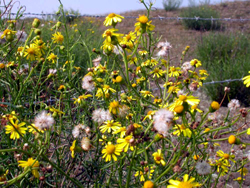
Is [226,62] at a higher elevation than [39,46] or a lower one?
lower

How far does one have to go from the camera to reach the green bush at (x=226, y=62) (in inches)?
159

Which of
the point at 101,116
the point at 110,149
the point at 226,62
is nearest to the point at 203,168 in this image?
the point at 110,149

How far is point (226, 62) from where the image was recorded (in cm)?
507

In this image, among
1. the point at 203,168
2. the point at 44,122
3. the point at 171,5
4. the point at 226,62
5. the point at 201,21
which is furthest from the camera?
the point at 171,5


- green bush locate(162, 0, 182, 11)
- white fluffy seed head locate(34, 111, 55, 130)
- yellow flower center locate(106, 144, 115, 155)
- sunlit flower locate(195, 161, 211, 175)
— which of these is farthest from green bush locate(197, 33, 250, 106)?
green bush locate(162, 0, 182, 11)

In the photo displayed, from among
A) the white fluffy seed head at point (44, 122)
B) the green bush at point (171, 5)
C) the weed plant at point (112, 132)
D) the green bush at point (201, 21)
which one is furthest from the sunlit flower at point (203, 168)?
the green bush at point (171, 5)

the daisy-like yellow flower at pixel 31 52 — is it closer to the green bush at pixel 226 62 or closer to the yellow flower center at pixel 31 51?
the yellow flower center at pixel 31 51

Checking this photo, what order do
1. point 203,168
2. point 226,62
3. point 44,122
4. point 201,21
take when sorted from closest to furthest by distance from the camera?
point 44,122 → point 203,168 → point 226,62 → point 201,21

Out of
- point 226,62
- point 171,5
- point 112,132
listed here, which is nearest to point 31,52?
point 112,132

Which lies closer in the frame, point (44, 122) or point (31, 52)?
point (44, 122)

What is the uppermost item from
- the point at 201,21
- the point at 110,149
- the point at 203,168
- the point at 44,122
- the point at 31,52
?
the point at 201,21

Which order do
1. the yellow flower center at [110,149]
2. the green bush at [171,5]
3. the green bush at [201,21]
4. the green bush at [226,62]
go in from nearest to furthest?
the yellow flower center at [110,149] → the green bush at [226,62] → the green bush at [201,21] → the green bush at [171,5]

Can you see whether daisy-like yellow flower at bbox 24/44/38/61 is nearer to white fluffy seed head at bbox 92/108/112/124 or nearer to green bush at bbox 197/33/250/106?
white fluffy seed head at bbox 92/108/112/124

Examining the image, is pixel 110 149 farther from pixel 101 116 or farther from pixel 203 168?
pixel 203 168
